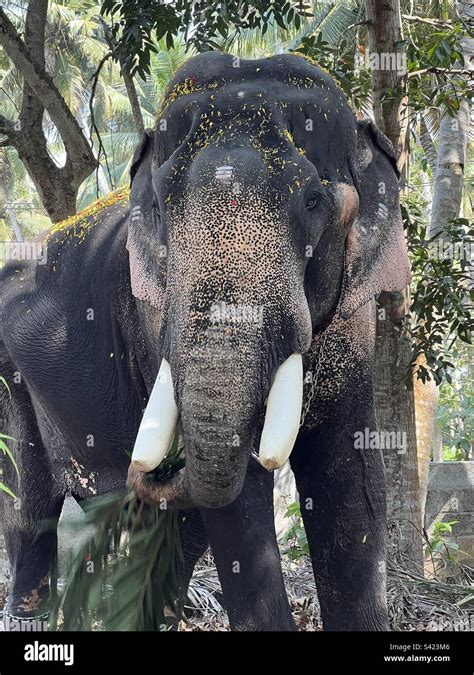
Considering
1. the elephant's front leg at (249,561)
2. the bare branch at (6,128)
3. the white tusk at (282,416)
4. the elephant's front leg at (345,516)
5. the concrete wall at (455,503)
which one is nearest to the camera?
the white tusk at (282,416)

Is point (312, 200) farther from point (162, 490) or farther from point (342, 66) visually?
point (342, 66)

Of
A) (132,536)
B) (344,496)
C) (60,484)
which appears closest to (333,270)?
(344,496)

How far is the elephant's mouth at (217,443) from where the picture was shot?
2732 millimetres

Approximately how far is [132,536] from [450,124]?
158 inches

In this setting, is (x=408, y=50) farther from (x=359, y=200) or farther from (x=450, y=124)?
(x=359, y=200)

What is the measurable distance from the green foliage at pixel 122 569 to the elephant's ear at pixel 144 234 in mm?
873

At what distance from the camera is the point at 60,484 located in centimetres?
457

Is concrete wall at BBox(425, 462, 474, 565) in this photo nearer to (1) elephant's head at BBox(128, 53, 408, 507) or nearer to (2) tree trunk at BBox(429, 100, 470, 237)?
(2) tree trunk at BBox(429, 100, 470, 237)

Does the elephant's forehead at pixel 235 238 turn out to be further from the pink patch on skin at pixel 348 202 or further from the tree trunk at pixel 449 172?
the tree trunk at pixel 449 172

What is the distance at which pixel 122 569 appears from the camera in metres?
3.91

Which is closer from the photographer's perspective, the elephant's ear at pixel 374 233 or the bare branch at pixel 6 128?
the elephant's ear at pixel 374 233

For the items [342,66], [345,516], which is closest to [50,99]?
[342,66]

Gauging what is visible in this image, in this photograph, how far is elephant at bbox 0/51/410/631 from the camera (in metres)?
2.79

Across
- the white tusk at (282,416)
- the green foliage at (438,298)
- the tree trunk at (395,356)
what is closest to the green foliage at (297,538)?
the tree trunk at (395,356)
